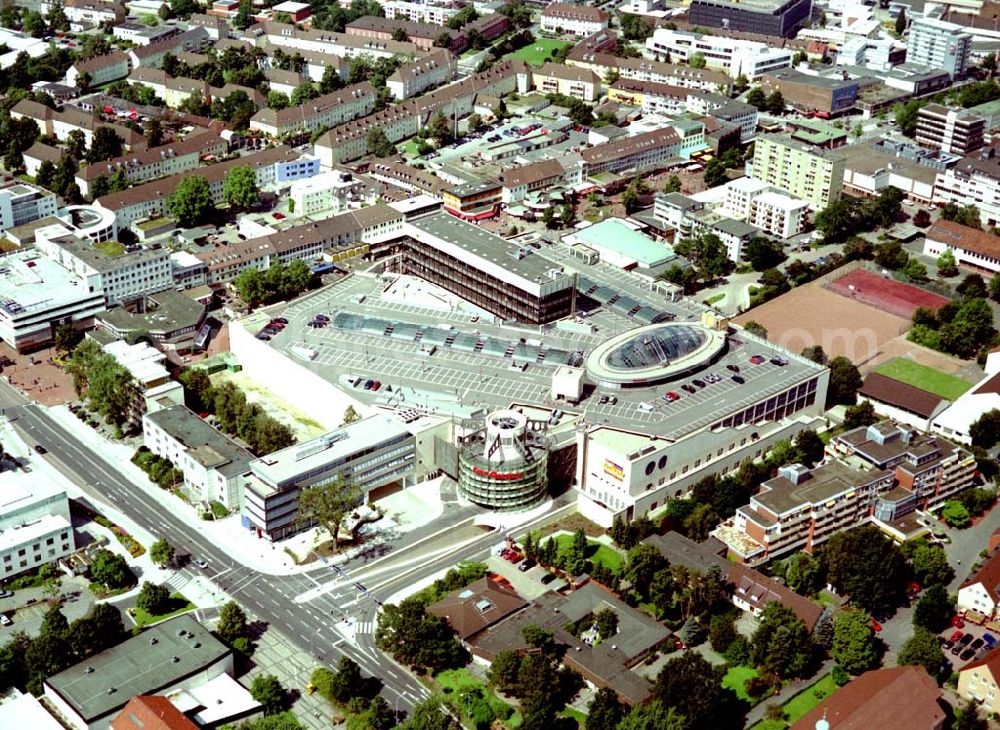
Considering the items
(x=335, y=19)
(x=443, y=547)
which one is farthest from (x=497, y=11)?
(x=443, y=547)

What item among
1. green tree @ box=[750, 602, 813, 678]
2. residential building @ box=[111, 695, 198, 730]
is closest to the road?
residential building @ box=[111, 695, 198, 730]

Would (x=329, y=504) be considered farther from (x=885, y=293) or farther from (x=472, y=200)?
(x=885, y=293)

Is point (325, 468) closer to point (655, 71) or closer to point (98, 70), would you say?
point (655, 71)

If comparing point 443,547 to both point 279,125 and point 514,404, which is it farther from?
point 279,125

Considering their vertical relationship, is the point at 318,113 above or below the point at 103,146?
above

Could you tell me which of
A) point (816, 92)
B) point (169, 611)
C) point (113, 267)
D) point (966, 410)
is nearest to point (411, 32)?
point (816, 92)

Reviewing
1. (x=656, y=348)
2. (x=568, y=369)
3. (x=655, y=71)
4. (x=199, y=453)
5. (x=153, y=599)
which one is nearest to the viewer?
(x=153, y=599)

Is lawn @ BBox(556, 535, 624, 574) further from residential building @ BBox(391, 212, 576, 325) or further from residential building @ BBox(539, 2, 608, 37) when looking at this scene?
residential building @ BBox(539, 2, 608, 37)

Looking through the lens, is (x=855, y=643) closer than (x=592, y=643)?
Yes

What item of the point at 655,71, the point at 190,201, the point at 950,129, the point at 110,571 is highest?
the point at 950,129

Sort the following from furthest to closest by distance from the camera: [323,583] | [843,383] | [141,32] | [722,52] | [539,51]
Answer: [539,51]
[141,32]
[722,52]
[843,383]
[323,583]
